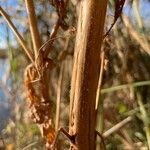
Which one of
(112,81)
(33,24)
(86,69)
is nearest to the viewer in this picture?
(86,69)

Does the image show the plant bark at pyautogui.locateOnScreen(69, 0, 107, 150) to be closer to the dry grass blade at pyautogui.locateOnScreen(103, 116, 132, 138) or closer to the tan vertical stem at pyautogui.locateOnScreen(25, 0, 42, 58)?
the tan vertical stem at pyautogui.locateOnScreen(25, 0, 42, 58)

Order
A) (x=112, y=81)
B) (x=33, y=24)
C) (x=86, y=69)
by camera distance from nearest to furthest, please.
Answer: (x=86, y=69) < (x=33, y=24) < (x=112, y=81)

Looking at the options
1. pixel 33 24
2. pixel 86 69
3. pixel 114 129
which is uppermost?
pixel 33 24

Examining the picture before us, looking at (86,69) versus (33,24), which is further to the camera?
(33,24)

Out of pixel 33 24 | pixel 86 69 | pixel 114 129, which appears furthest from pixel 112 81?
pixel 86 69

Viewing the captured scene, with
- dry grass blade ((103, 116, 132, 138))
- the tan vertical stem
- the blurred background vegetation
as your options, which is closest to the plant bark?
the tan vertical stem

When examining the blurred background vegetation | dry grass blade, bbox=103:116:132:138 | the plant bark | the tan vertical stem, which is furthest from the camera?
→ the blurred background vegetation

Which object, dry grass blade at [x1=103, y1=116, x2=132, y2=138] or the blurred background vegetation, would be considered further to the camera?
the blurred background vegetation

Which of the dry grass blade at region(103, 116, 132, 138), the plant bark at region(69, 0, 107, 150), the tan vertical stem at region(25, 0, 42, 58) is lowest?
the dry grass blade at region(103, 116, 132, 138)

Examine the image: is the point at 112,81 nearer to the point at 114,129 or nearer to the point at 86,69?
the point at 114,129
